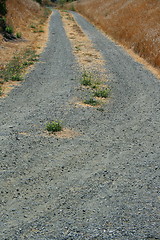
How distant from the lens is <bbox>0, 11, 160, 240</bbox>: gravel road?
399 centimetres

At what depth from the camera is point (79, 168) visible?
17.8ft

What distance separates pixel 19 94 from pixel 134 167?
534 centimetres

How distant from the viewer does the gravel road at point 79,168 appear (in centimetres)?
399

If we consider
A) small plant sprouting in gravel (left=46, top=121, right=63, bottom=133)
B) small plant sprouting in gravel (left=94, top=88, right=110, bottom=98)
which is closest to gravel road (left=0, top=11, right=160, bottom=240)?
small plant sprouting in gravel (left=46, top=121, right=63, bottom=133)

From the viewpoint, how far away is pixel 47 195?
458 centimetres

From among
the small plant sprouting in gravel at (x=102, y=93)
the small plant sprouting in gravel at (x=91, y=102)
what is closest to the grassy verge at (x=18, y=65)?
the small plant sprouting in gravel at (x=102, y=93)

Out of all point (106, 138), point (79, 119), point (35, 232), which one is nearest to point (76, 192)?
point (35, 232)

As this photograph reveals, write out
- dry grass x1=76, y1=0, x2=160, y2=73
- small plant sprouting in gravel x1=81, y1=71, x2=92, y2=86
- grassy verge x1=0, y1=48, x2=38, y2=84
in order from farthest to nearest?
dry grass x1=76, y1=0, x2=160, y2=73, grassy verge x1=0, y1=48, x2=38, y2=84, small plant sprouting in gravel x1=81, y1=71, x2=92, y2=86

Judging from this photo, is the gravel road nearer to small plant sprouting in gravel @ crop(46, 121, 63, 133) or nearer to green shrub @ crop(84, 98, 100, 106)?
small plant sprouting in gravel @ crop(46, 121, 63, 133)

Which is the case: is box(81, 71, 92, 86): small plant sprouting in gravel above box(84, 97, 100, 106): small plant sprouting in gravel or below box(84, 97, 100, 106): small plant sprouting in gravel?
above

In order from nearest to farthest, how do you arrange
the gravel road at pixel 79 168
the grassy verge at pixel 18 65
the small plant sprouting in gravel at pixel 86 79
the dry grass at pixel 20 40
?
the gravel road at pixel 79 168, the small plant sprouting in gravel at pixel 86 79, the grassy verge at pixel 18 65, the dry grass at pixel 20 40

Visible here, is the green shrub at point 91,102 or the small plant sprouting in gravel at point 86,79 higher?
the small plant sprouting in gravel at point 86,79

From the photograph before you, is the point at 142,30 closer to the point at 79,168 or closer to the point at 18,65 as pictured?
the point at 18,65

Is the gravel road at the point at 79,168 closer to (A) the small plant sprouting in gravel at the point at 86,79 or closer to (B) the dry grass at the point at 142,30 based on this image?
(A) the small plant sprouting in gravel at the point at 86,79
